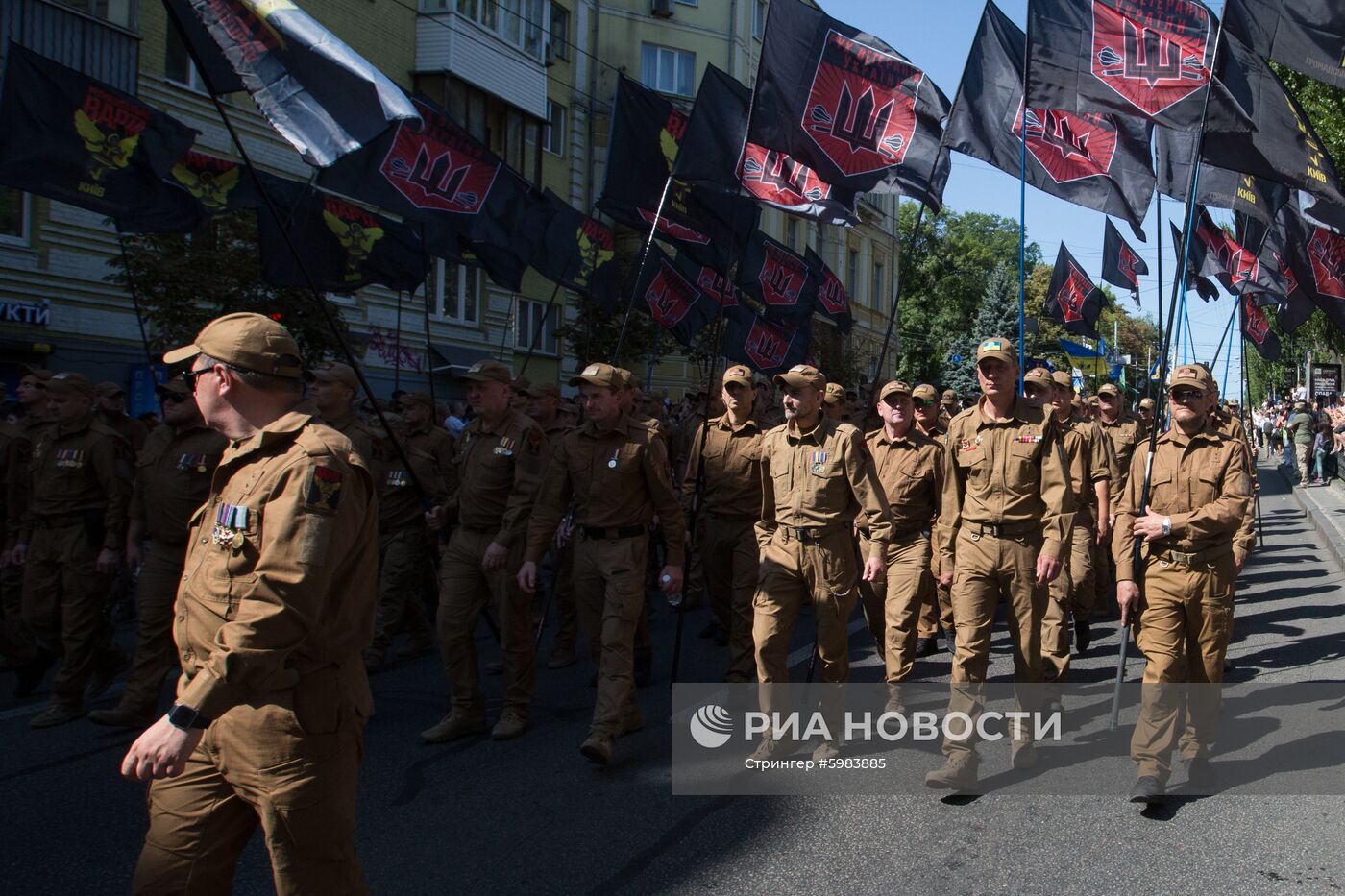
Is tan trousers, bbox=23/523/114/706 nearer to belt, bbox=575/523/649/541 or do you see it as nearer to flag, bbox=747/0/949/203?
belt, bbox=575/523/649/541

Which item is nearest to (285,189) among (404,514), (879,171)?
(404,514)

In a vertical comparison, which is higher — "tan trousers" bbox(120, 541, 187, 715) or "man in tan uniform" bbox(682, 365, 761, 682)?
"man in tan uniform" bbox(682, 365, 761, 682)

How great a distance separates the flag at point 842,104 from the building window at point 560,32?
897 inches

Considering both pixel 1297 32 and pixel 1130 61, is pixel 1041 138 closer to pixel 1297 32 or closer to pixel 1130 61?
pixel 1130 61

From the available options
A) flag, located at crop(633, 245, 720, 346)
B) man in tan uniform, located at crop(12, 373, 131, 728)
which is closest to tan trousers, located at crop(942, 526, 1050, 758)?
man in tan uniform, located at crop(12, 373, 131, 728)

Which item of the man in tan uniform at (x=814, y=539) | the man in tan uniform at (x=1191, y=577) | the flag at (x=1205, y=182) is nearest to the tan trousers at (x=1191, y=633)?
the man in tan uniform at (x=1191, y=577)

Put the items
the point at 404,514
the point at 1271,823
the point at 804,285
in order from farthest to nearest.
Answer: the point at 804,285
the point at 404,514
the point at 1271,823

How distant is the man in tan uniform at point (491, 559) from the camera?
675 centimetres

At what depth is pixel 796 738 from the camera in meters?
6.58

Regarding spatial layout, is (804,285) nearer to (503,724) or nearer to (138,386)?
(503,724)

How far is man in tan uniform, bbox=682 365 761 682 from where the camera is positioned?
808cm

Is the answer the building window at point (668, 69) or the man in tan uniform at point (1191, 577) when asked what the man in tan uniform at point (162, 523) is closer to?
the man in tan uniform at point (1191, 577)

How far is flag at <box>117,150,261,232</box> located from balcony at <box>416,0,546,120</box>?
46.8 ft

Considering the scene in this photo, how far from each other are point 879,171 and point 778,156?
62.1 inches
